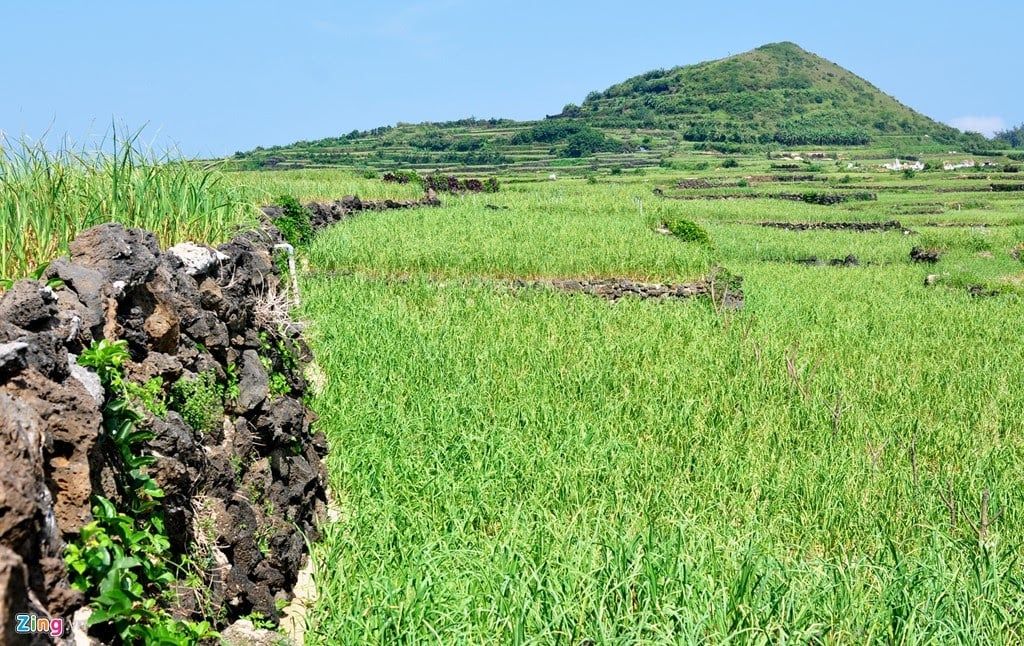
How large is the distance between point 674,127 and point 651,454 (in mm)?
112419

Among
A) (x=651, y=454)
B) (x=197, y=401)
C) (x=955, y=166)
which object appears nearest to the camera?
(x=197, y=401)

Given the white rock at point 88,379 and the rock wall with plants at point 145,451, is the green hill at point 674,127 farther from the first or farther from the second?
the white rock at point 88,379

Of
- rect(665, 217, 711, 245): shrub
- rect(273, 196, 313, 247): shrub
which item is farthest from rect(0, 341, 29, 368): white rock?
rect(665, 217, 711, 245): shrub

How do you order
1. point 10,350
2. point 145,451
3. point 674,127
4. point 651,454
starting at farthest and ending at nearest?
point 674,127
point 651,454
point 145,451
point 10,350

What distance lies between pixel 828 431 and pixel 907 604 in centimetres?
314

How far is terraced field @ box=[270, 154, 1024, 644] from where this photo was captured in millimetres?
3836

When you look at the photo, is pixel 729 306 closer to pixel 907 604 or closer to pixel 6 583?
pixel 907 604

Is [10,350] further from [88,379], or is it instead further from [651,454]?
[651,454]

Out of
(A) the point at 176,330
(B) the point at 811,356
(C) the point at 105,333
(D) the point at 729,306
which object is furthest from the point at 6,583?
(D) the point at 729,306

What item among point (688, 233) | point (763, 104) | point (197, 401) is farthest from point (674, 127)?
point (197, 401)

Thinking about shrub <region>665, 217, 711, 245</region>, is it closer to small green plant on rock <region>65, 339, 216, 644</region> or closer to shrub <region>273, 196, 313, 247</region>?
shrub <region>273, 196, 313, 247</region>

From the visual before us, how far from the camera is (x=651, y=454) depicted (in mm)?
6105

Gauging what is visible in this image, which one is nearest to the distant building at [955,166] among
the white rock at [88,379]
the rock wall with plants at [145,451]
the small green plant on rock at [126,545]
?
the rock wall with plants at [145,451]

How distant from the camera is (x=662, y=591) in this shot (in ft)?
12.9
